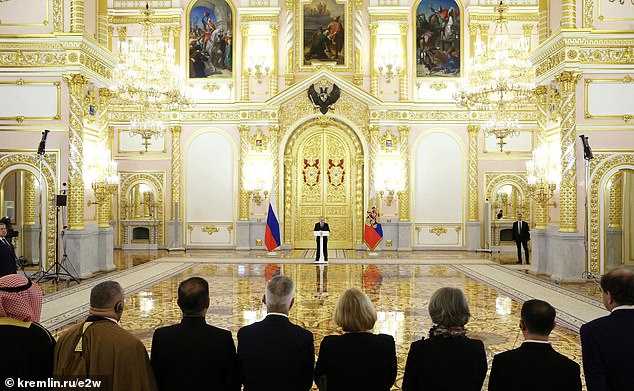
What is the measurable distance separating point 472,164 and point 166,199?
40.1 feet

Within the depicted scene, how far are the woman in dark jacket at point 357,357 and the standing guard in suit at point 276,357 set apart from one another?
0.43 ft

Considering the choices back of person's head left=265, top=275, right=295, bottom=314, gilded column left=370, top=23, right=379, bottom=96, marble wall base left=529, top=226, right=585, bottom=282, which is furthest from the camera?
gilded column left=370, top=23, right=379, bottom=96

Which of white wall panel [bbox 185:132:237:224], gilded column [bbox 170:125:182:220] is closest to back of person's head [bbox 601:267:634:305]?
white wall panel [bbox 185:132:237:224]

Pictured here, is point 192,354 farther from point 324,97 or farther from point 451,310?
point 324,97

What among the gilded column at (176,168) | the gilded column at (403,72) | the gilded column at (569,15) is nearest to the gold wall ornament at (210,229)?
the gilded column at (176,168)

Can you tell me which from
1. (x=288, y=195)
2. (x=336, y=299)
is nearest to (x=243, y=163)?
(x=288, y=195)

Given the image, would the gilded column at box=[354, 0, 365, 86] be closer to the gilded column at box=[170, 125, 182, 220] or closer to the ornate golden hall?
the ornate golden hall

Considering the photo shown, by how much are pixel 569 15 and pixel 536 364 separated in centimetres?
A: 1306

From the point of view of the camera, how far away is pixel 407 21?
23656 mm

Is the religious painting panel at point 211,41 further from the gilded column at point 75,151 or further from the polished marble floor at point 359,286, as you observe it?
the gilded column at point 75,151

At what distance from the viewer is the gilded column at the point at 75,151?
1459 centimetres

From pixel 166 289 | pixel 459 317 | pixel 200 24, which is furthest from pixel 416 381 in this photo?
pixel 200 24

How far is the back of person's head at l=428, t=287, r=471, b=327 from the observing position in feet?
11.6

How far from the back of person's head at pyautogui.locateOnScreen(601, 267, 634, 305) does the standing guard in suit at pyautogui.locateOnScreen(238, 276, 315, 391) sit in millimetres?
1871
